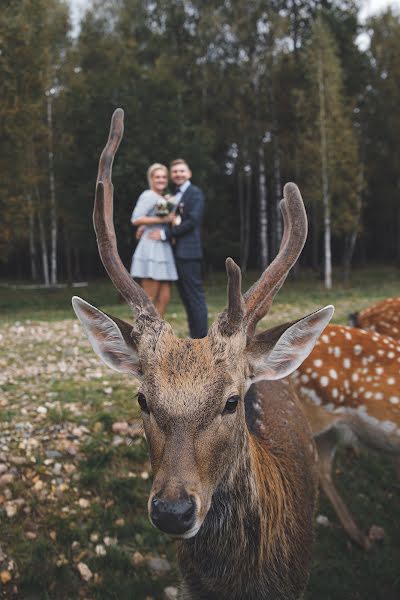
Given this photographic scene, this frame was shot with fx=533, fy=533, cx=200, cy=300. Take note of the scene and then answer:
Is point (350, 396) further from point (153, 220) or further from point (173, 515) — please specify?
point (153, 220)

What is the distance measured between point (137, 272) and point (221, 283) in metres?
17.8

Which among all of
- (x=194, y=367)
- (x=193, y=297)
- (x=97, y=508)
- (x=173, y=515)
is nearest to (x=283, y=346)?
(x=194, y=367)

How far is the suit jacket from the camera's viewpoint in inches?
259

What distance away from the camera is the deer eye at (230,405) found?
2.14 metres

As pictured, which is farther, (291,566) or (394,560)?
(394,560)

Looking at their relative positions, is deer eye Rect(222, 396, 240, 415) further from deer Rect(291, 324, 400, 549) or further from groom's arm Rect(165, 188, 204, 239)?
groom's arm Rect(165, 188, 204, 239)

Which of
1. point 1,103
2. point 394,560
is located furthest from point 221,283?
point 394,560

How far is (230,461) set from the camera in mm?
2223

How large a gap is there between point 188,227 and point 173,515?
5058 mm

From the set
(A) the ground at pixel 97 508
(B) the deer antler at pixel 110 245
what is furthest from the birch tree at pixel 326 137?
(B) the deer antler at pixel 110 245

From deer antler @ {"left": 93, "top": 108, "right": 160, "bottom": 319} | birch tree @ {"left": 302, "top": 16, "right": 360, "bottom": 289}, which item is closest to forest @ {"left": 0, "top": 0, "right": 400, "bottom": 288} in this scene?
birch tree @ {"left": 302, "top": 16, "right": 360, "bottom": 289}

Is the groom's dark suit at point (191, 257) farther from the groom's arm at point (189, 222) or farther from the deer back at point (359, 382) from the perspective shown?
the deer back at point (359, 382)

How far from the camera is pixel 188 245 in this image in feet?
21.9

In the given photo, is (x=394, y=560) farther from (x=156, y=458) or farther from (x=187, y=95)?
(x=187, y=95)
